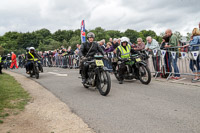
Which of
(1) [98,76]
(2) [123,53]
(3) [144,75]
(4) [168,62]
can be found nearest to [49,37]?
(2) [123,53]

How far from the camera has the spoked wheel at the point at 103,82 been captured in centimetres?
650

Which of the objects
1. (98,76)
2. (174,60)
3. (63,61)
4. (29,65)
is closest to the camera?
(98,76)

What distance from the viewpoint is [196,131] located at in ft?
11.7

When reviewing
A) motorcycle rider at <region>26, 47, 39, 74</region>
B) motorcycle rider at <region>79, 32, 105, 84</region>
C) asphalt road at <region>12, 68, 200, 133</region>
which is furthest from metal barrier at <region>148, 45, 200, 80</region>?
motorcycle rider at <region>26, 47, 39, 74</region>

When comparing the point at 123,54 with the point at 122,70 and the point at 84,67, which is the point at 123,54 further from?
the point at 84,67

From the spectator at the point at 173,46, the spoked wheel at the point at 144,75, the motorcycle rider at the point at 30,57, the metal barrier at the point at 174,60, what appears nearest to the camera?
the spoked wheel at the point at 144,75

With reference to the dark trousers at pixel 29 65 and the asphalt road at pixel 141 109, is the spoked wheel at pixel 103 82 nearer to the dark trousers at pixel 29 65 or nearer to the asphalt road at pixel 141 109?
the asphalt road at pixel 141 109

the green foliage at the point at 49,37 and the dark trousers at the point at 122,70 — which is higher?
the green foliage at the point at 49,37

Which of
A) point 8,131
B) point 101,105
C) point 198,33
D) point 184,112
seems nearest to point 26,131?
point 8,131

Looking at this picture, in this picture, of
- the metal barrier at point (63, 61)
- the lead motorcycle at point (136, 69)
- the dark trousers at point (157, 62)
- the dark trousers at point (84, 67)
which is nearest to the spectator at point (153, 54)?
the dark trousers at point (157, 62)

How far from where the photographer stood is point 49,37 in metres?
126

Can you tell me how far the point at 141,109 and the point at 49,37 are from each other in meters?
126

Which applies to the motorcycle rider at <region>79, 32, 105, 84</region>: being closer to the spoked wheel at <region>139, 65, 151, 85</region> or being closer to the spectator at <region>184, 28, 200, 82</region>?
the spoked wheel at <region>139, 65, 151, 85</region>

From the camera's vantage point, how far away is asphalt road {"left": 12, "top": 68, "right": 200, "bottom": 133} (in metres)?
3.88
